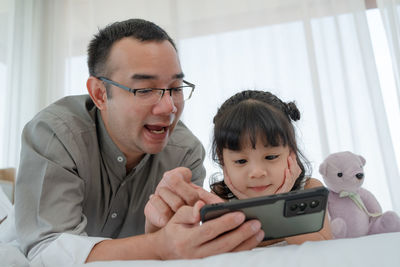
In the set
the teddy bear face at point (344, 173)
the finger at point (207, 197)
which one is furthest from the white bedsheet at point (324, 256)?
the teddy bear face at point (344, 173)

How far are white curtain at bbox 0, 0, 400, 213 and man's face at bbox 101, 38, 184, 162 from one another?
97cm

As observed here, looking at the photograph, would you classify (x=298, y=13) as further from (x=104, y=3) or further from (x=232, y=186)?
(x=232, y=186)

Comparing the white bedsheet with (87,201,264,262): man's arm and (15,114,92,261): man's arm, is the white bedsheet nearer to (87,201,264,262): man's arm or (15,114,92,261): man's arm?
(87,201,264,262): man's arm

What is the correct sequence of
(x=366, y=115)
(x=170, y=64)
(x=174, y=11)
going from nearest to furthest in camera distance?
(x=170, y=64) < (x=366, y=115) < (x=174, y=11)

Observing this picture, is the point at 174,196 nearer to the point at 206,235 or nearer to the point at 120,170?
the point at 206,235

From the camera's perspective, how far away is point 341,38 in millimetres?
2543

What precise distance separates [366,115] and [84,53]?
256 centimetres

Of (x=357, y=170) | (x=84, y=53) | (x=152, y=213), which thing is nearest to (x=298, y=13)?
(x=357, y=170)

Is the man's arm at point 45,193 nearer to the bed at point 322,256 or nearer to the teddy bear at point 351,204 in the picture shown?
the bed at point 322,256

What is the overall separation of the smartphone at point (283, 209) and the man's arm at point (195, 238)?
2cm

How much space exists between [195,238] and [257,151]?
1.23ft

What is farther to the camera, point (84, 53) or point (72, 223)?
point (84, 53)

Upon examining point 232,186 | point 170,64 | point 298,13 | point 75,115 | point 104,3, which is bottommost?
point 232,186

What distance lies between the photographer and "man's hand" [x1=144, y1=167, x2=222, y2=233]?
771 mm
